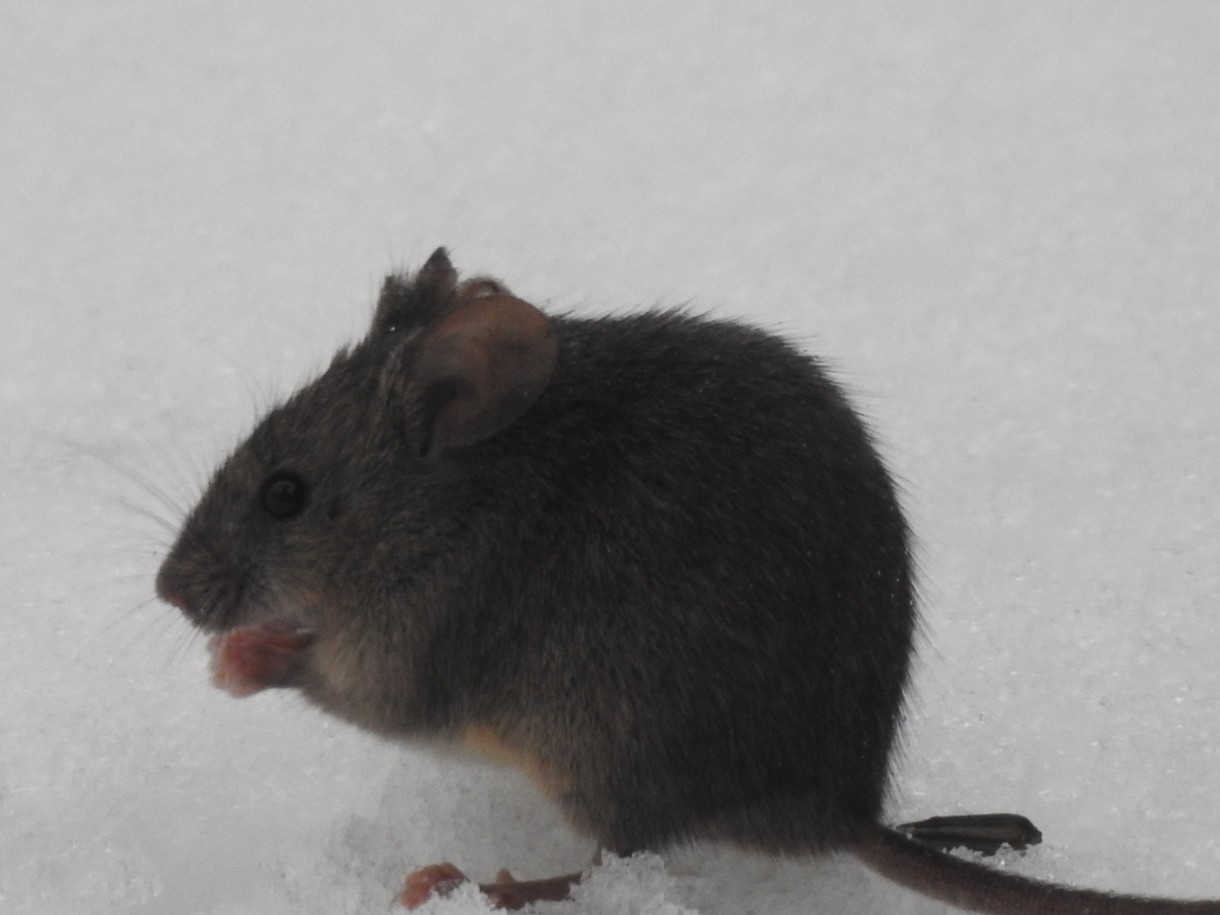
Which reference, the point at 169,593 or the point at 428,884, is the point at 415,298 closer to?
the point at 169,593

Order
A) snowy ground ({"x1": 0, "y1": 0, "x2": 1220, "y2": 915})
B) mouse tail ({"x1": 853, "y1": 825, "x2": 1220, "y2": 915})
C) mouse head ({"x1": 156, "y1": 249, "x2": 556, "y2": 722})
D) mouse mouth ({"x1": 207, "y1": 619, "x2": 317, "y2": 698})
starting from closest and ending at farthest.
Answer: mouse tail ({"x1": 853, "y1": 825, "x2": 1220, "y2": 915}) < mouse head ({"x1": 156, "y1": 249, "x2": 556, "y2": 722}) < mouse mouth ({"x1": 207, "y1": 619, "x2": 317, "y2": 698}) < snowy ground ({"x1": 0, "y1": 0, "x2": 1220, "y2": 915})

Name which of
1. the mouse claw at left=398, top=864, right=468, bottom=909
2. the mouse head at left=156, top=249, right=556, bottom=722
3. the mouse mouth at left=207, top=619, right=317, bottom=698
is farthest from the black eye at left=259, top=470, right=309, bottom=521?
the mouse claw at left=398, top=864, right=468, bottom=909

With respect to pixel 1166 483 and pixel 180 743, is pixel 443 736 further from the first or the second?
pixel 1166 483

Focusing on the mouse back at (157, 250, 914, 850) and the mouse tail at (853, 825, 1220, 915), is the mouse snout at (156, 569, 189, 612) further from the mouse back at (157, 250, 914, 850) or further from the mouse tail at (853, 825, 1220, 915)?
the mouse tail at (853, 825, 1220, 915)

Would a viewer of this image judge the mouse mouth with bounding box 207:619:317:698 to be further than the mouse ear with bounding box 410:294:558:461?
Yes

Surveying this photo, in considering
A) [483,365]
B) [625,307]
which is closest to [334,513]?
[483,365]

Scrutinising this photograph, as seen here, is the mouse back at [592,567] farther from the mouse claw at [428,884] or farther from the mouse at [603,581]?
the mouse claw at [428,884]
